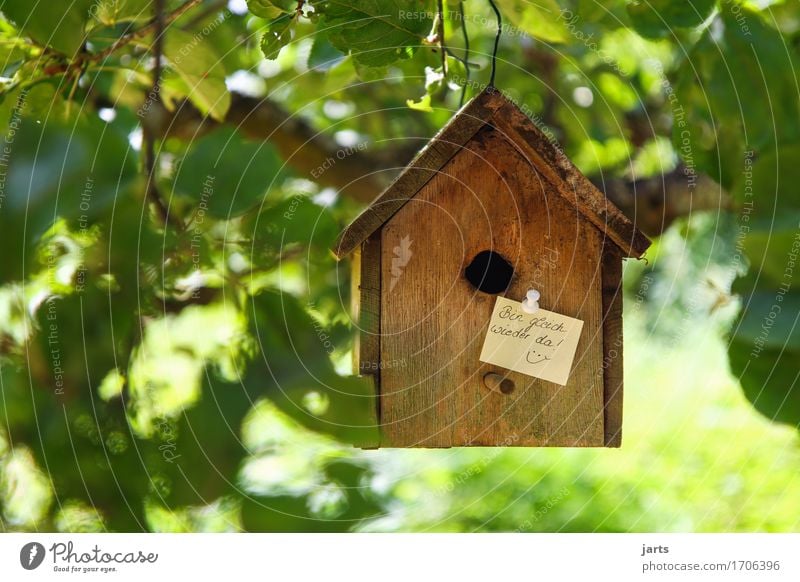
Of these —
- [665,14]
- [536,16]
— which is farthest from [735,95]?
[536,16]

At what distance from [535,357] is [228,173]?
525 mm

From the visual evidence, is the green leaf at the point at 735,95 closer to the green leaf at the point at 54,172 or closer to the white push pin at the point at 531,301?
the white push pin at the point at 531,301

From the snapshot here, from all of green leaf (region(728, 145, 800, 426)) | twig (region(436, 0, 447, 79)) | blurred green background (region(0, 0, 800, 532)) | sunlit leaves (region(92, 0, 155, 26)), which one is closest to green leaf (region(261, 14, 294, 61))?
blurred green background (region(0, 0, 800, 532))

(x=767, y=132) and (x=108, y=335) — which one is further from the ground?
(x=767, y=132)

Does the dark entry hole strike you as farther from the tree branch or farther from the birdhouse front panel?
the tree branch

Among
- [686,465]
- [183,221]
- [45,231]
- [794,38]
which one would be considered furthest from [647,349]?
[45,231]

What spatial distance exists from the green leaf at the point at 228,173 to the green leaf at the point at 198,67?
5 cm

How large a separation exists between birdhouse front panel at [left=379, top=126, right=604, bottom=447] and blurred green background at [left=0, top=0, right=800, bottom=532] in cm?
11

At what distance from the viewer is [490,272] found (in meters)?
0.94

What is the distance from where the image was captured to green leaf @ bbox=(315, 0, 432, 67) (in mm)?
880

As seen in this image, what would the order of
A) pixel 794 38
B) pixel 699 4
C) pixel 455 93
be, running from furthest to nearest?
pixel 455 93, pixel 794 38, pixel 699 4

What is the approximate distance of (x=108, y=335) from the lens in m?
1.32

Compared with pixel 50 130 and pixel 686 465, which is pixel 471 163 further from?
pixel 686 465

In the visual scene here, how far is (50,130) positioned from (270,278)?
16.0 inches
